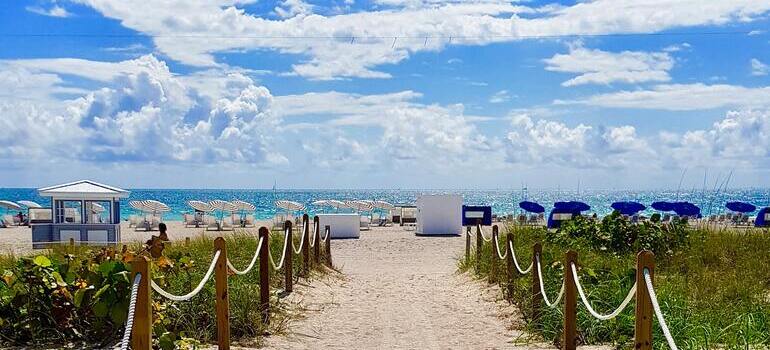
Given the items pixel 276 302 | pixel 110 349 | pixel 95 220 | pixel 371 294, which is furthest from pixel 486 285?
pixel 95 220

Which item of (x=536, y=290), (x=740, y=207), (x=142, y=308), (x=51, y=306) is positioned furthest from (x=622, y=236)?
(x=740, y=207)

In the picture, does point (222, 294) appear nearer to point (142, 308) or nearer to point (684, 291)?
point (142, 308)

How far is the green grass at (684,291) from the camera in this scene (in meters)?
7.91

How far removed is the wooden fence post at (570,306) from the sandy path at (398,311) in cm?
116

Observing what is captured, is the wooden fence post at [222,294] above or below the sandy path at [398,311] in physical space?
above

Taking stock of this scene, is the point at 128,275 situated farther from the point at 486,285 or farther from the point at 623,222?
the point at 623,222

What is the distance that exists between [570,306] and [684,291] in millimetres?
3029

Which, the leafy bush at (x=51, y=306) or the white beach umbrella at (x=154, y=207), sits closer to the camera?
the leafy bush at (x=51, y=306)

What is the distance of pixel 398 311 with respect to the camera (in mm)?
11773

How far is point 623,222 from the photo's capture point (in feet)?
49.8

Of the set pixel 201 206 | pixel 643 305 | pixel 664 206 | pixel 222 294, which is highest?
pixel 643 305

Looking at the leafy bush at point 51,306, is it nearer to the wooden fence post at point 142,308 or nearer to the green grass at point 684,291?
the wooden fence post at point 142,308

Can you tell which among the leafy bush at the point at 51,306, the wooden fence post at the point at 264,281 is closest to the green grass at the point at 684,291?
the wooden fence post at the point at 264,281

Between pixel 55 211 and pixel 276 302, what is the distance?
15.6 meters
